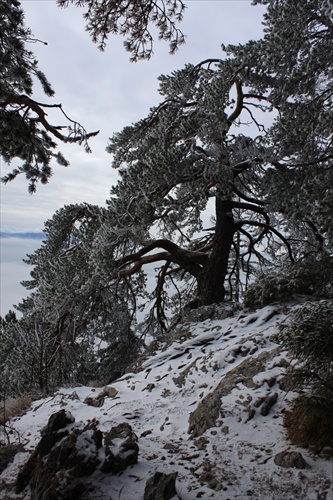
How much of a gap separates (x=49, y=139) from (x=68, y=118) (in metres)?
1.14

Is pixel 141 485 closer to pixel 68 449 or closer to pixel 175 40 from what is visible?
pixel 68 449

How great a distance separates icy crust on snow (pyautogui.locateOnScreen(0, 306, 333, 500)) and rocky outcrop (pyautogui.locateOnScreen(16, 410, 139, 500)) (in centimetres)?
7

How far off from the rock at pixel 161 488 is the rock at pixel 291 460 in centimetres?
108

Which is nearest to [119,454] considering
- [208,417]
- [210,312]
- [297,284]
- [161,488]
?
[161,488]

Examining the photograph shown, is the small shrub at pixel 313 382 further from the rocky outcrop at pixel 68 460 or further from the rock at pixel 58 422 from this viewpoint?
the rock at pixel 58 422

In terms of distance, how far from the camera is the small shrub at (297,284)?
23.6 ft

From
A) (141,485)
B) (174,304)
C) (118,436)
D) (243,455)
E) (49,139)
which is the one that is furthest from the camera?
(174,304)

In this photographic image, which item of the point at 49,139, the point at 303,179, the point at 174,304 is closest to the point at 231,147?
the point at 303,179

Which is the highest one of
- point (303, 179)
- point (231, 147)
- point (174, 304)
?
point (231, 147)

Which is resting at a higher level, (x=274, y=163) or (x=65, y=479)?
(x=274, y=163)

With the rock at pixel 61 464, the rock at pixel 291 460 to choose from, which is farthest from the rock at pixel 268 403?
the rock at pixel 61 464

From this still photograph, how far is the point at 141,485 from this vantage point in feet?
10.6

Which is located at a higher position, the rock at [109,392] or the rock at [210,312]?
the rock at [210,312]

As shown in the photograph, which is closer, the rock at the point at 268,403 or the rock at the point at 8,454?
the rock at the point at 8,454
